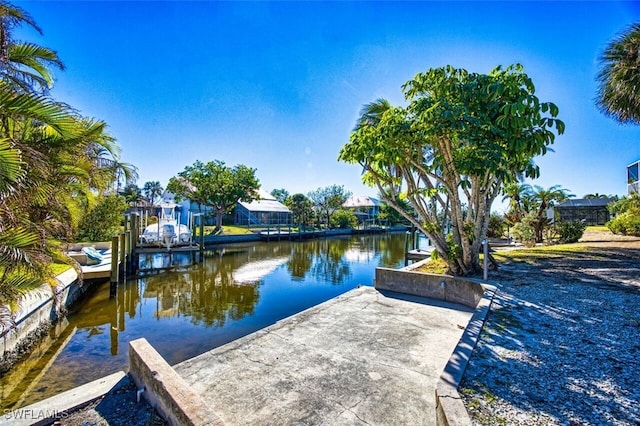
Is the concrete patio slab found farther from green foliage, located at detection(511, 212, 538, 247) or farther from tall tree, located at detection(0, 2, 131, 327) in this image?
green foliage, located at detection(511, 212, 538, 247)

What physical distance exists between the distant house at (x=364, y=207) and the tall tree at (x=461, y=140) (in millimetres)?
39209

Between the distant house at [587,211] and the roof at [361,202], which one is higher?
the roof at [361,202]

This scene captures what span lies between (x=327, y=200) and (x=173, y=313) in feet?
103

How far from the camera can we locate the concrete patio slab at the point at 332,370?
288 centimetres

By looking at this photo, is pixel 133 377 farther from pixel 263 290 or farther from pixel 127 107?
pixel 127 107

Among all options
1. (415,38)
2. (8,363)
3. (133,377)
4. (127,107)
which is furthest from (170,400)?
→ (127,107)

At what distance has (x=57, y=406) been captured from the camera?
2934mm

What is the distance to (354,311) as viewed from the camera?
598cm

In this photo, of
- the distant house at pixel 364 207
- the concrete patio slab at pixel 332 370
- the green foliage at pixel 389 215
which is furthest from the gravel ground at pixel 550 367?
the distant house at pixel 364 207

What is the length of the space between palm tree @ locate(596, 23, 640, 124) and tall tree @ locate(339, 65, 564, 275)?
4465 millimetres

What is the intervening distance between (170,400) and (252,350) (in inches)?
68.5

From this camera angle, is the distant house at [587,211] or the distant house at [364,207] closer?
the distant house at [587,211]

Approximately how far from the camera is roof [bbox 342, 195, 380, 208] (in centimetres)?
4753

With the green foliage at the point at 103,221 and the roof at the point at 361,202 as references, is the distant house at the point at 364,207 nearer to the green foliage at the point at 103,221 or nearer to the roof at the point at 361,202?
the roof at the point at 361,202
